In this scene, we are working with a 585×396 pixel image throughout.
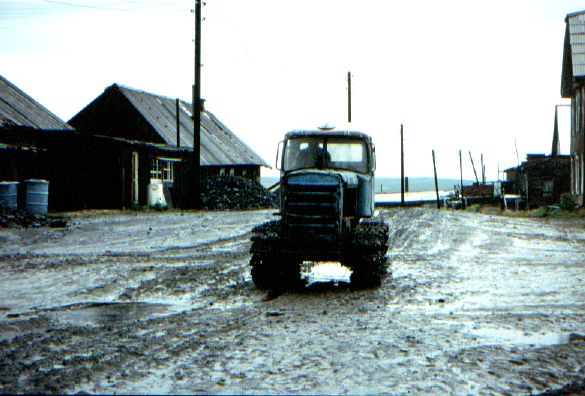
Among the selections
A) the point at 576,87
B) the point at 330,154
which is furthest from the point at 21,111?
the point at 576,87

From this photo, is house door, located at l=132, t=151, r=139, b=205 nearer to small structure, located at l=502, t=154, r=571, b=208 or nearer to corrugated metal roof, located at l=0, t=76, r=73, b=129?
corrugated metal roof, located at l=0, t=76, r=73, b=129

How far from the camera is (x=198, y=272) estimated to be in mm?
13016

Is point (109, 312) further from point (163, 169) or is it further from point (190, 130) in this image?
point (190, 130)

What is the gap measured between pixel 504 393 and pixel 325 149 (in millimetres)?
7627

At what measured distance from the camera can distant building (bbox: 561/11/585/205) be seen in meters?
32.6

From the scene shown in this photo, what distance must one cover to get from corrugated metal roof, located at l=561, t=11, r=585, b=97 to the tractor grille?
23.6 m

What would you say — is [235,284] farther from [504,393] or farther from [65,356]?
[504,393]

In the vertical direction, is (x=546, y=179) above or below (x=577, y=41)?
below

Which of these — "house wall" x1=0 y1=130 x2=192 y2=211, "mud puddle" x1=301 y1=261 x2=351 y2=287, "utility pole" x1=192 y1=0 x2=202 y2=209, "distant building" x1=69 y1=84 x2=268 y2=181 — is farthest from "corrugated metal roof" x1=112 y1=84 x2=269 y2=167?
"mud puddle" x1=301 y1=261 x2=351 y2=287

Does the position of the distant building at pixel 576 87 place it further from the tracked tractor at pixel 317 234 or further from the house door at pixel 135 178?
the tracked tractor at pixel 317 234

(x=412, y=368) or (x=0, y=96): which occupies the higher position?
(x=0, y=96)

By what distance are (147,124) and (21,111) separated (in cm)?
1405

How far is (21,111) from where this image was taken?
31.4 m

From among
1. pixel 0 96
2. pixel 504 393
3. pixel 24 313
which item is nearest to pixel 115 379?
pixel 504 393
